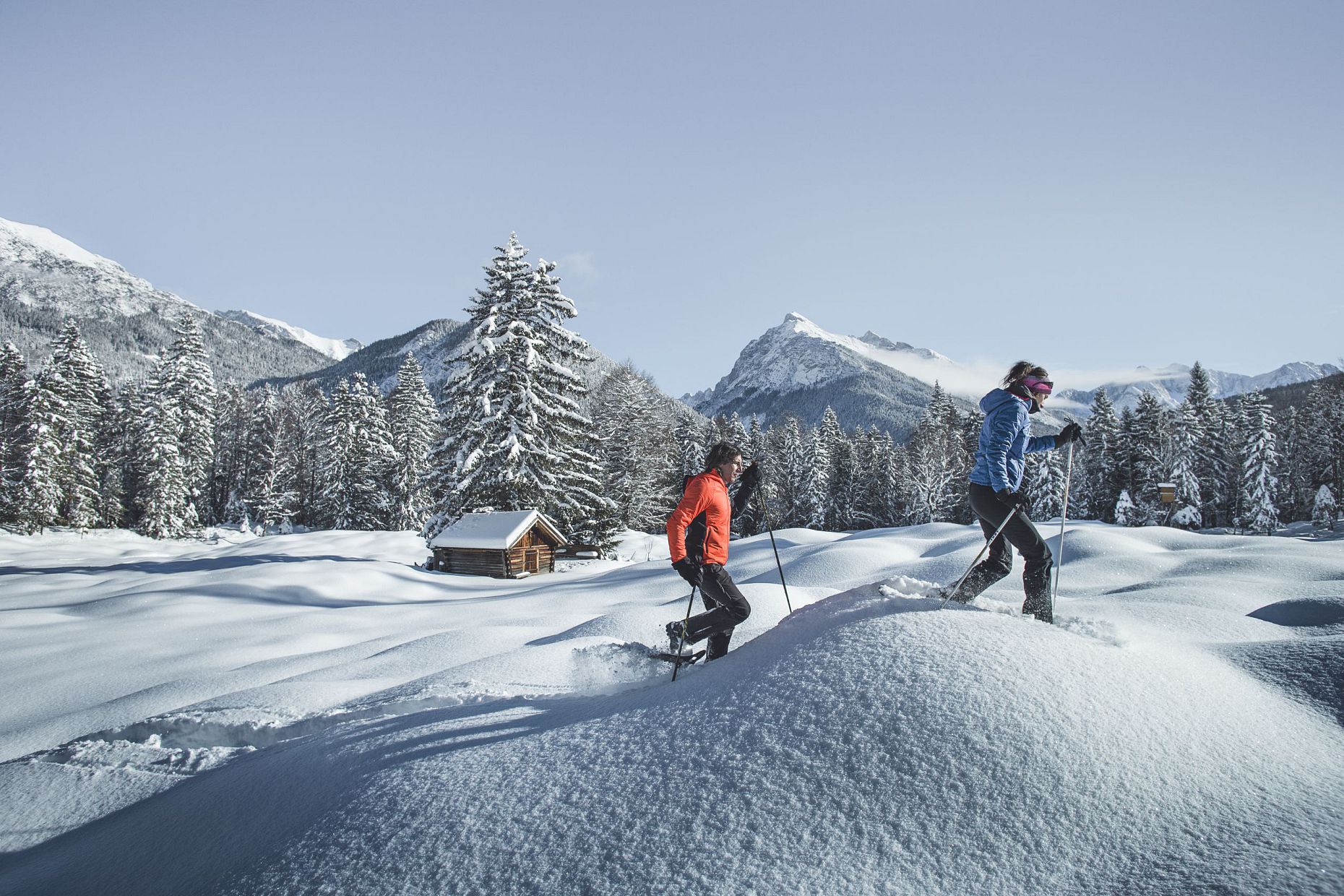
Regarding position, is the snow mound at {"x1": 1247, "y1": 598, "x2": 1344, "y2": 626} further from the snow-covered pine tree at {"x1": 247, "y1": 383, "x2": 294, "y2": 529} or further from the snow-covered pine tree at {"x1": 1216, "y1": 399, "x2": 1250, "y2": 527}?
the snow-covered pine tree at {"x1": 247, "y1": 383, "x2": 294, "y2": 529}

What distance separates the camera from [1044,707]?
268cm

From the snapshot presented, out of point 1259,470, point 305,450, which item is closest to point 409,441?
point 305,450

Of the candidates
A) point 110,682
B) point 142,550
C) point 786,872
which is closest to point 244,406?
point 142,550

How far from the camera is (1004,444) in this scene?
4543mm

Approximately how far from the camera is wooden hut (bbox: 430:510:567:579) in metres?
19.0

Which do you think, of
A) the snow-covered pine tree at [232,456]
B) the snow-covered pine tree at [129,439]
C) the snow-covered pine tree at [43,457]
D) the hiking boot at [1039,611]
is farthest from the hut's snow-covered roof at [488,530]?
the snow-covered pine tree at [232,456]

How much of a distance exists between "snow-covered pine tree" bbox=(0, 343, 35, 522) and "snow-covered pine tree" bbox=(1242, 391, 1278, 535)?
6860 cm

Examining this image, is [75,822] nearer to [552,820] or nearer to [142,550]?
[552,820]

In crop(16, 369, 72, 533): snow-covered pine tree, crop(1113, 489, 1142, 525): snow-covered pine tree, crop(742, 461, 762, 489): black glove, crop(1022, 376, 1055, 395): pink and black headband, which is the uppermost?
crop(16, 369, 72, 533): snow-covered pine tree

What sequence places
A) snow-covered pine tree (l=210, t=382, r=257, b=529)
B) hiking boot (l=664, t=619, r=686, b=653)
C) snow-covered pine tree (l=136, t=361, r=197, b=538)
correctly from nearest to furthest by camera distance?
1. hiking boot (l=664, t=619, r=686, b=653)
2. snow-covered pine tree (l=136, t=361, r=197, b=538)
3. snow-covered pine tree (l=210, t=382, r=257, b=529)

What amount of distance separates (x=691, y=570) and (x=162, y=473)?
145ft

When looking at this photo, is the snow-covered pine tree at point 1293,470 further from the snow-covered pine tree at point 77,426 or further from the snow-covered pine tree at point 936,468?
the snow-covered pine tree at point 77,426

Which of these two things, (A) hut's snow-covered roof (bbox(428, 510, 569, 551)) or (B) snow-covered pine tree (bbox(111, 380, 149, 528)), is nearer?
(A) hut's snow-covered roof (bbox(428, 510, 569, 551))

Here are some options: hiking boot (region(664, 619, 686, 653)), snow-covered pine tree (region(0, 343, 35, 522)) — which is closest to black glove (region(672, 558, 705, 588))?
hiking boot (region(664, 619, 686, 653))
